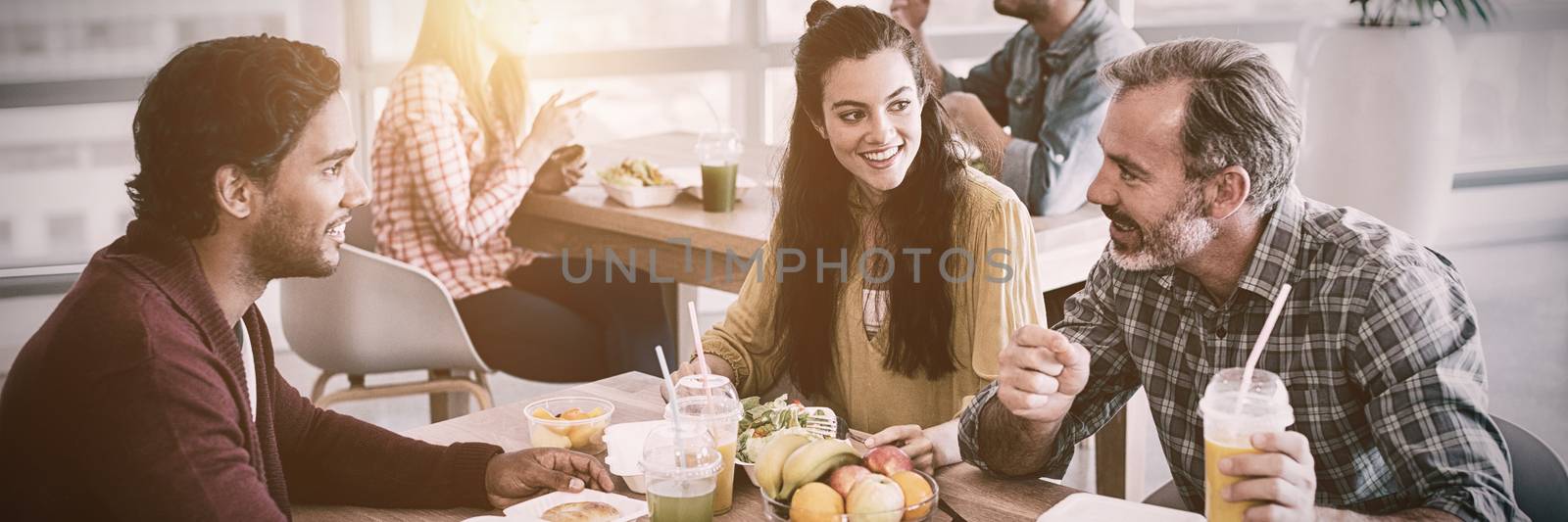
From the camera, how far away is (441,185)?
10.4ft

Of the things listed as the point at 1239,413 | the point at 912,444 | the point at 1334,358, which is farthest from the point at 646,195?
the point at 1239,413

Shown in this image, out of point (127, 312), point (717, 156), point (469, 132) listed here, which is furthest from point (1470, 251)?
point (127, 312)

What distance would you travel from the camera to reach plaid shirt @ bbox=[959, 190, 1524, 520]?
145cm

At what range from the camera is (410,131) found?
314cm

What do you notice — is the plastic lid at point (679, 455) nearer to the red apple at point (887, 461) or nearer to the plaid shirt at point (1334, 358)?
the red apple at point (887, 461)

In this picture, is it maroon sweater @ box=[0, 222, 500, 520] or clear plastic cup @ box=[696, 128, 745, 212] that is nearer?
maroon sweater @ box=[0, 222, 500, 520]

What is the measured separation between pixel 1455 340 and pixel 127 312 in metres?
1.37

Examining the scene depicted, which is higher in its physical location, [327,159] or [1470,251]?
[327,159]

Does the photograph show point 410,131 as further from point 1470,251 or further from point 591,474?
point 1470,251

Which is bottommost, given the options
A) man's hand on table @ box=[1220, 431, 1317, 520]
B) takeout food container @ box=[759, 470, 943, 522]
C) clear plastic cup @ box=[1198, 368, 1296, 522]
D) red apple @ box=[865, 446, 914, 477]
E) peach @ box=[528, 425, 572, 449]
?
peach @ box=[528, 425, 572, 449]

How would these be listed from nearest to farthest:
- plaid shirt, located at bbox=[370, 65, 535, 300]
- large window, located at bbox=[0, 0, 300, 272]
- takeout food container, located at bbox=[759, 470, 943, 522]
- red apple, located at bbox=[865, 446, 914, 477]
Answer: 1. takeout food container, located at bbox=[759, 470, 943, 522]
2. red apple, located at bbox=[865, 446, 914, 477]
3. plaid shirt, located at bbox=[370, 65, 535, 300]
4. large window, located at bbox=[0, 0, 300, 272]

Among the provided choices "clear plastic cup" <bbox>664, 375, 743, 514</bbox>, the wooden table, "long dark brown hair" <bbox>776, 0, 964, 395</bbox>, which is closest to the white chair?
"long dark brown hair" <bbox>776, 0, 964, 395</bbox>

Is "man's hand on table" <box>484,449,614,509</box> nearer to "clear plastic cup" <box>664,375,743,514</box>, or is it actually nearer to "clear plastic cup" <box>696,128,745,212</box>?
"clear plastic cup" <box>664,375,743,514</box>

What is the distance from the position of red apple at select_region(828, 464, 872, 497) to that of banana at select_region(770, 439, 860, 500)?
0.5 inches
